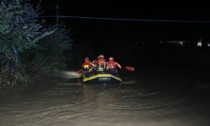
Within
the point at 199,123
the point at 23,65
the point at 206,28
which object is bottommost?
the point at 199,123

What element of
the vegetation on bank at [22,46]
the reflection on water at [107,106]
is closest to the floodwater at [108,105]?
the reflection on water at [107,106]

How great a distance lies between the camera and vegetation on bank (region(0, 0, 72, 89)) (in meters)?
14.6

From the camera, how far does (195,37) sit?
45.7 meters

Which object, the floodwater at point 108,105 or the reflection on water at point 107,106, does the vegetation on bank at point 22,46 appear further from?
the reflection on water at point 107,106

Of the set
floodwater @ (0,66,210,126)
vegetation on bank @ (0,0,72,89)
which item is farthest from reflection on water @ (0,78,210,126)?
vegetation on bank @ (0,0,72,89)

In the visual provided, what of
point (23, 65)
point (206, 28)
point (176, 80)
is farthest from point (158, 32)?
point (23, 65)

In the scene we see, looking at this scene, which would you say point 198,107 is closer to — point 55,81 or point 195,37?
point 55,81

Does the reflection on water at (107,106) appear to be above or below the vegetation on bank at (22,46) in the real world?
below

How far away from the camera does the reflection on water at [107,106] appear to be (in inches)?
418

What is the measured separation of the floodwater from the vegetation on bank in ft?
4.13

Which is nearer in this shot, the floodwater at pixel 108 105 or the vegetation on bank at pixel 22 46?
the floodwater at pixel 108 105

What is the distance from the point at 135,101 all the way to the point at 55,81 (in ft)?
25.3

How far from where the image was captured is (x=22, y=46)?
15797mm

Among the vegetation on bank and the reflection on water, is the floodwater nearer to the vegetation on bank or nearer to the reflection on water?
the reflection on water
